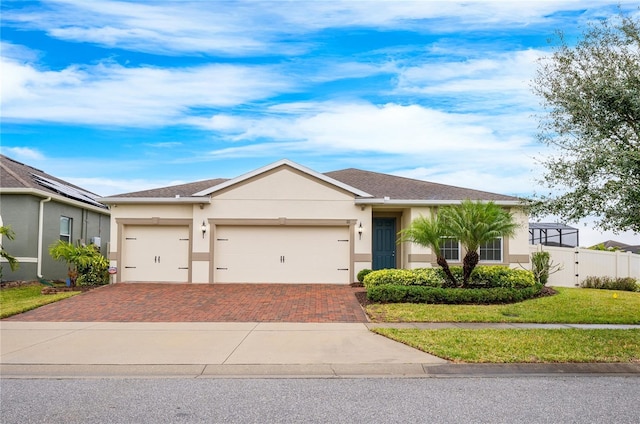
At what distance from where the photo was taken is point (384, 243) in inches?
824

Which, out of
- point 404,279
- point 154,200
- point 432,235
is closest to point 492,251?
point 432,235

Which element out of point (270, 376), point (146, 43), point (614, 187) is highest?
point (146, 43)

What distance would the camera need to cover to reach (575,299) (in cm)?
1557

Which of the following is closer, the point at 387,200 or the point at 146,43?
the point at 146,43

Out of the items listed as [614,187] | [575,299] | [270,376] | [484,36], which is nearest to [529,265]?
[575,299]

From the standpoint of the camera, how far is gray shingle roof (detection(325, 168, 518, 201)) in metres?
20.0

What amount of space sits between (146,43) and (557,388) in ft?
43.3

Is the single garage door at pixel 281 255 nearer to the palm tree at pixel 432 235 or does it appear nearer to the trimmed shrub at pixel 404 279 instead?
the trimmed shrub at pixel 404 279

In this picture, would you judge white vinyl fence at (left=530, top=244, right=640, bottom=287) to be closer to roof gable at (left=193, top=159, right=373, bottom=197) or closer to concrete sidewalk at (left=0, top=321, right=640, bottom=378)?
roof gable at (left=193, top=159, right=373, bottom=197)

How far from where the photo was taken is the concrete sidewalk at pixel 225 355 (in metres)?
7.72

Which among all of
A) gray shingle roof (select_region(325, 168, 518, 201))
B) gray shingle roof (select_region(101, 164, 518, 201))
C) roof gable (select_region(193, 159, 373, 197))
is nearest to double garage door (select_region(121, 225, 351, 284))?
roof gable (select_region(193, 159, 373, 197))

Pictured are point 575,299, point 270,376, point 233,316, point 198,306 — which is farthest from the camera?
point 575,299

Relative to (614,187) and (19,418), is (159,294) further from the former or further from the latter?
(614,187)

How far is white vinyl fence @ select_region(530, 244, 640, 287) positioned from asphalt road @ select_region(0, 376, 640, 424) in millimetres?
14119
